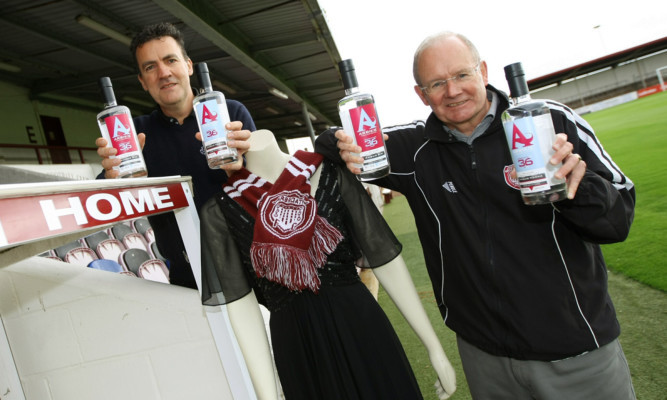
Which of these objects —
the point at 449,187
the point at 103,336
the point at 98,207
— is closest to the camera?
the point at 98,207

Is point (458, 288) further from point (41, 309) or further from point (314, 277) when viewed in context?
point (41, 309)

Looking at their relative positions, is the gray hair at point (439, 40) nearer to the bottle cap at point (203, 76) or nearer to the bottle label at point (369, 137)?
the bottle label at point (369, 137)

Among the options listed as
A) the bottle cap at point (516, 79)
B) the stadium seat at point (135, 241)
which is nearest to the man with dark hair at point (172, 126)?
the bottle cap at point (516, 79)

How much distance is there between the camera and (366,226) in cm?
135

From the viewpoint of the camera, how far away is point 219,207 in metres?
1.34

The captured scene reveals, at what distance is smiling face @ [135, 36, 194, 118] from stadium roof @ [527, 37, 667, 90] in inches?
1459

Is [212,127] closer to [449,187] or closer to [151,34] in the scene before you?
[151,34]

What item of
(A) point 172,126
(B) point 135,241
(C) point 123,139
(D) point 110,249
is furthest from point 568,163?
(B) point 135,241

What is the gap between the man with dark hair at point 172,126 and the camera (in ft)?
4.87

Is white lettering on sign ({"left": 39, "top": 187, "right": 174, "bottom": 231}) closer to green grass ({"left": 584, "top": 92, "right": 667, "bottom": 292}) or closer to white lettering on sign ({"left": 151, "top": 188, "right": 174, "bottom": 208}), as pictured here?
white lettering on sign ({"left": 151, "top": 188, "right": 174, "bottom": 208})

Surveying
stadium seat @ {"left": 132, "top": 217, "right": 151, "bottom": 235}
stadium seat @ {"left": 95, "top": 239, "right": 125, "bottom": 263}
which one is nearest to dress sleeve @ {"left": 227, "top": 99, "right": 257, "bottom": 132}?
stadium seat @ {"left": 95, "top": 239, "right": 125, "bottom": 263}

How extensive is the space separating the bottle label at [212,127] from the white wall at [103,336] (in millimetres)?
543

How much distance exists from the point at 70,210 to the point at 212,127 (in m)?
0.42

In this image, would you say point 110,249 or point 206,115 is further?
point 110,249
